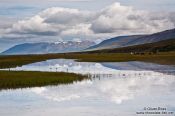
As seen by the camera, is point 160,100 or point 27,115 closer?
point 27,115

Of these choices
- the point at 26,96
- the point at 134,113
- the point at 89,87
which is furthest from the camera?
the point at 89,87

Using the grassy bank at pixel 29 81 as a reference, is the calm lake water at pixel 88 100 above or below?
below

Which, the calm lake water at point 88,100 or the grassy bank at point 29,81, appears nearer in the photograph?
the calm lake water at point 88,100

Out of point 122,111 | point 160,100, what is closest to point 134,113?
point 122,111

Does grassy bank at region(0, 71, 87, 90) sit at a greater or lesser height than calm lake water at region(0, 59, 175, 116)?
greater

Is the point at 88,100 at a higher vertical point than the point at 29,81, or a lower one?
lower

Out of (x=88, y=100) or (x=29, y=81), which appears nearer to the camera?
(x=88, y=100)

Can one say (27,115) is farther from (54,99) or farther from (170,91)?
(170,91)

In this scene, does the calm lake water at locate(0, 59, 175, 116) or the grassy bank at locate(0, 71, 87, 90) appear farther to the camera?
the grassy bank at locate(0, 71, 87, 90)

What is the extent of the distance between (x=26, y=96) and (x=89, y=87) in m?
8.54

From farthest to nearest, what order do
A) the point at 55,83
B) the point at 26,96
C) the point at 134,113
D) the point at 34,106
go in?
1. the point at 55,83
2. the point at 26,96
3. the point at 34,106
4. the point at 134,113

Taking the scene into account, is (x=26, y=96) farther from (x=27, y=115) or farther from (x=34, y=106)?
(x=27, y=115)

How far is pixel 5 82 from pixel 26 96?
9095 mm

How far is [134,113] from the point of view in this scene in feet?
90.1
